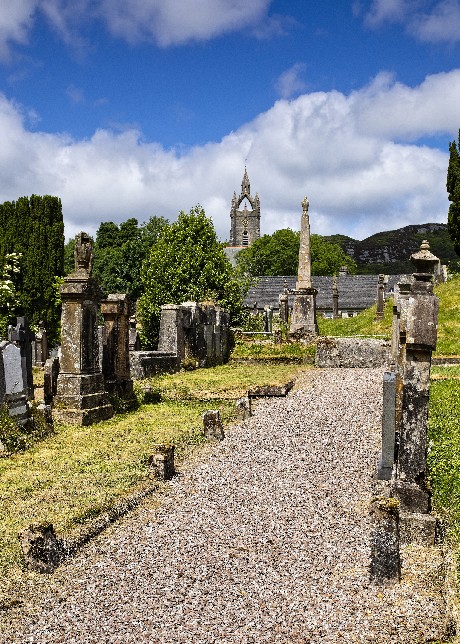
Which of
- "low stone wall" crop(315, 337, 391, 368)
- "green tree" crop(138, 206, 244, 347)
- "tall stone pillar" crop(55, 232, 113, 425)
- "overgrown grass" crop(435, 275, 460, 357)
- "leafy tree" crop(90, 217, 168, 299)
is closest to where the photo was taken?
"tall stone pillar" crop(55, 232, 113, 425)

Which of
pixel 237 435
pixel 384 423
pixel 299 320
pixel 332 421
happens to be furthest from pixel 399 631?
pixel 299 320

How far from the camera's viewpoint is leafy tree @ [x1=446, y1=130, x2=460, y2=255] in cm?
3459

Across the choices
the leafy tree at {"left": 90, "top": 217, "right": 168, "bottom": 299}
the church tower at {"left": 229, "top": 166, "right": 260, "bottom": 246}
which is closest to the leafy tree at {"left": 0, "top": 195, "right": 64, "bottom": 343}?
the leafy tree at {"left": 90, "top": 217, "right": 168, "bottom": 299}

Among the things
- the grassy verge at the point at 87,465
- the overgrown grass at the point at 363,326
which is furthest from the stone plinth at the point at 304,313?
the grassy verge at the point at 87,465

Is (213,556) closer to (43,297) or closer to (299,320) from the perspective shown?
(299,320)

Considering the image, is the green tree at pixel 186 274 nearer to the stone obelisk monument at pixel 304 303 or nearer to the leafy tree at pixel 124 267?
the stone obelisk monument at pixel 304 303

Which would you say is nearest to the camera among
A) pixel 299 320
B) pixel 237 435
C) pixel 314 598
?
pixel 314 598

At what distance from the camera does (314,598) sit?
4.52 meters

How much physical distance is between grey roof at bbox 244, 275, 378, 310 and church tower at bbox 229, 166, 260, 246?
184 ft

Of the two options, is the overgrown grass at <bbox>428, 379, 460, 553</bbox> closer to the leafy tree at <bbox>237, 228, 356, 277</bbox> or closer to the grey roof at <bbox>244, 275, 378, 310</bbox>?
the grey roof at <bbox>244, 275, 378, 310</bbox>

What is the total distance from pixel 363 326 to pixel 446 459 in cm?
2421

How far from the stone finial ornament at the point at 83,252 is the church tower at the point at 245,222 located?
10788 cm

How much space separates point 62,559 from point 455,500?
373 centimetres

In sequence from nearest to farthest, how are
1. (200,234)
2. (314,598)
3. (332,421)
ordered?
(314,598) → (332,421) → (200,234)
